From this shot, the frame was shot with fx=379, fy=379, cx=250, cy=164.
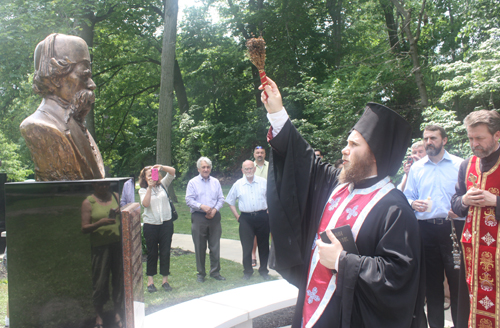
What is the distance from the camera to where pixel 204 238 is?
658 centimetres

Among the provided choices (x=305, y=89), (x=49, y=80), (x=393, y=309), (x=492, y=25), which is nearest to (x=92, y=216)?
(x=49, y=80)

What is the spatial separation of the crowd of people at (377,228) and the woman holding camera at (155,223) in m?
3.47

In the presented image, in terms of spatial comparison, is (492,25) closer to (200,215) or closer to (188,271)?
(200,215)

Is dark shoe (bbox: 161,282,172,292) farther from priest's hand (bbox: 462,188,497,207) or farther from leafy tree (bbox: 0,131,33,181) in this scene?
leafy tree (bbox: 0,131,33,181)

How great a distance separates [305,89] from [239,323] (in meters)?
11.5

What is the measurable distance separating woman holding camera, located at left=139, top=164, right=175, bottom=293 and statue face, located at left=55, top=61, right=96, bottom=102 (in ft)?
9.15

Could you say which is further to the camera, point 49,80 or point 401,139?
point 49,80

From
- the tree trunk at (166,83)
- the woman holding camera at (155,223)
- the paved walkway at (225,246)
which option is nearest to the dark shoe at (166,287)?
the woman holding camera at (155,223)

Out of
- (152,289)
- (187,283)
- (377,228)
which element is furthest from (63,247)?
(187,283)

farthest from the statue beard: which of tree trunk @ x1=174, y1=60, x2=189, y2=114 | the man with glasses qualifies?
tree trunk @ x1=174, y1=60, x2=189, y2=114

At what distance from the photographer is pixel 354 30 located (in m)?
17.8

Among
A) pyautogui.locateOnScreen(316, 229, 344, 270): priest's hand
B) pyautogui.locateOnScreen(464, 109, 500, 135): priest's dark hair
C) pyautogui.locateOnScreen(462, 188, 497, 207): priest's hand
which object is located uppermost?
pyautogui.locateOnScreen(464, 109, 500, 135): priest's dark hair

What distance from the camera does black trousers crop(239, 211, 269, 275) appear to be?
6.57 metres

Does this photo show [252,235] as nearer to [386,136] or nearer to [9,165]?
[386,136]
